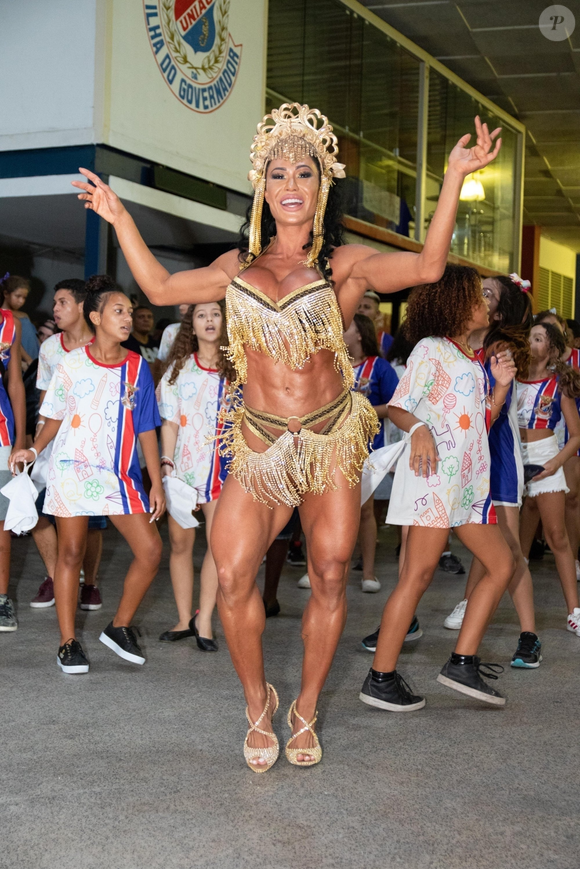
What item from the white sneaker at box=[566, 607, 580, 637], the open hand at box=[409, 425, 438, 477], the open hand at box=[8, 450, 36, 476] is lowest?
the white sneaker at box=[566, 607, 580, 637]

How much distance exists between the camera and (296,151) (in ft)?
9.52

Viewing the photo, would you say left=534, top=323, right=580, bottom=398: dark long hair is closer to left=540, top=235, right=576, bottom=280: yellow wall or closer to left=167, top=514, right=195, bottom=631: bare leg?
left=167, top=514, right=195, bottom=631: bare leg

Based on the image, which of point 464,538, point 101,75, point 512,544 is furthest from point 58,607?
point 101,75

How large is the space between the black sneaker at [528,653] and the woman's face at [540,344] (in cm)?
154

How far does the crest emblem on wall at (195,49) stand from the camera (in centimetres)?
771

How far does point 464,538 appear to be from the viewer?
352 cm

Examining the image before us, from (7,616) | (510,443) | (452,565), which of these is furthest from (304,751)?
(452,565)

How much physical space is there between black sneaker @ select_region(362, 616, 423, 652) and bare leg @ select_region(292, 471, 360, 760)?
1212 millimetres

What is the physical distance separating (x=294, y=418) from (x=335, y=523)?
0.33 meters

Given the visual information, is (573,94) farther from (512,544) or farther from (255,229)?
(255,229)

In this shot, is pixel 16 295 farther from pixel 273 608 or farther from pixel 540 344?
pixel 540 344

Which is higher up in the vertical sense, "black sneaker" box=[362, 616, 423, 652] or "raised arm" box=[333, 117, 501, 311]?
"raised arm" box=[333, 117, 501, 311]

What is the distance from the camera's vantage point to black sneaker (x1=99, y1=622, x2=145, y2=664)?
3.93 meters

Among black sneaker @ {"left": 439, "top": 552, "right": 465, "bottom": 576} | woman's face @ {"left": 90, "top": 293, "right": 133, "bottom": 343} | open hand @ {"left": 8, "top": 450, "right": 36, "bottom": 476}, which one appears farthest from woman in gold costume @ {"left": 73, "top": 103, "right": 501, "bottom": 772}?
black sneaker @ {"left": 439, "top": 552, "right": 465, "bottom": 576}
